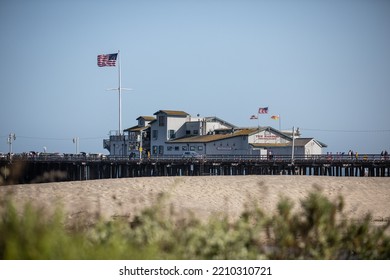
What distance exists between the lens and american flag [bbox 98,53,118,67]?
58625mm

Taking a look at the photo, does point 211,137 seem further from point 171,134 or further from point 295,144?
point 295,144

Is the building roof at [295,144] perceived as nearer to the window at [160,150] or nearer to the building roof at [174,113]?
the building roof at [174,113]

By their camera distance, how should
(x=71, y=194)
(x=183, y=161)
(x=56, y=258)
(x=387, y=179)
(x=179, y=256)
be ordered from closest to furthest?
(x=56, y=258)
(x=179, y=256)
(x=71, y=194)
(x=387, y=179)
(x=183, y=161)

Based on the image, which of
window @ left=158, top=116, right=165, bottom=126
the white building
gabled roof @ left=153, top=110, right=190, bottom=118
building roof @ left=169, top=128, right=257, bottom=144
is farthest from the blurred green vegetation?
window @ left=158, top=116, right=165, bottom=126

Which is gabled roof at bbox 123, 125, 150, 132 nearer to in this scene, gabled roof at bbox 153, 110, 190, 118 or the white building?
the white building

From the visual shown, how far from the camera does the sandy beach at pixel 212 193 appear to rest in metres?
23.1

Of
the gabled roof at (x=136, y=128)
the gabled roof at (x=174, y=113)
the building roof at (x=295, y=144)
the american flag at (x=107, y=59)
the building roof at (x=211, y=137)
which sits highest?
the american flag at (x=107, y=59)

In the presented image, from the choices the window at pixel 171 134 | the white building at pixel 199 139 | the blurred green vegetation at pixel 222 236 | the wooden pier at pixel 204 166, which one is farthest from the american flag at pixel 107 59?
the blurred green vegetation at pixel 222 236

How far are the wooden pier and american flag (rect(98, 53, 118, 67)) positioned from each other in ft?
31.0

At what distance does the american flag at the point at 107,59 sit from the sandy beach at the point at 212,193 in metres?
26.5

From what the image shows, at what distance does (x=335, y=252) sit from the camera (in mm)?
11539

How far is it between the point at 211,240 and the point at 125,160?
5148cm
